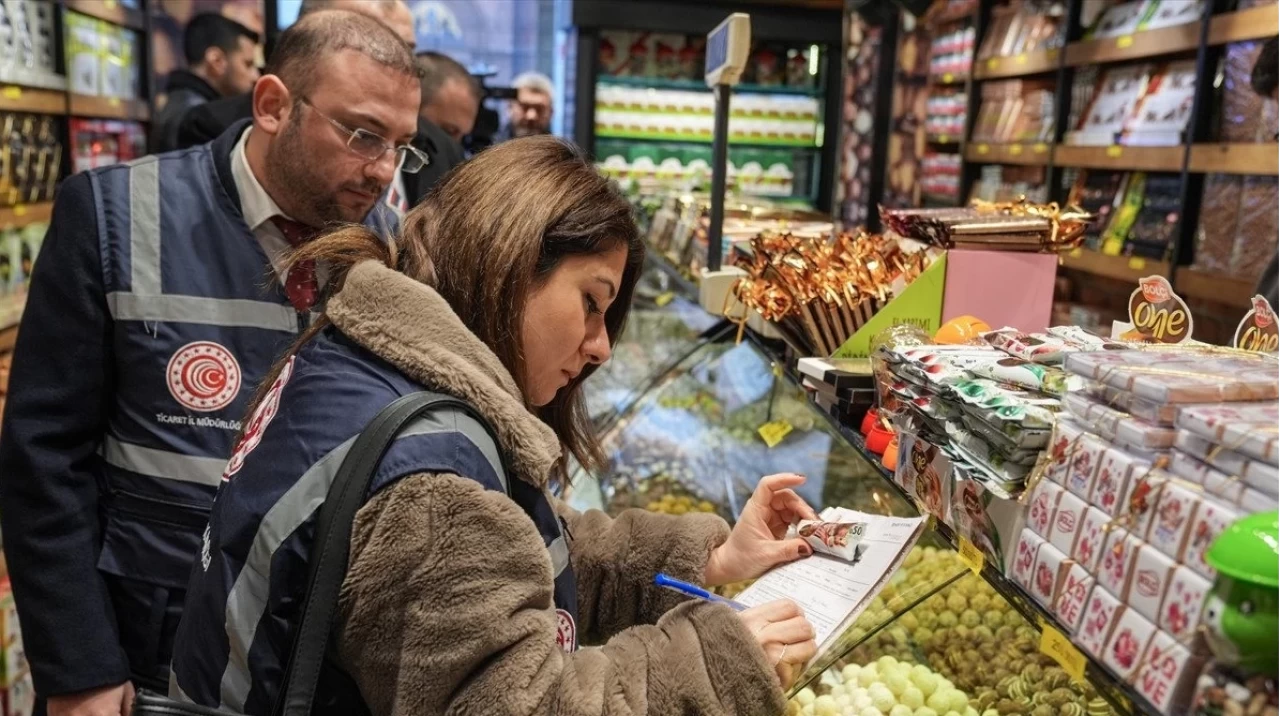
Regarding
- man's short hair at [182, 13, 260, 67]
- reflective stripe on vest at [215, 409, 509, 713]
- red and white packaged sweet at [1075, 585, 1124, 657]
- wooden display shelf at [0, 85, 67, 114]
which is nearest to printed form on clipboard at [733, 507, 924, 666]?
red and white packaged sweet at [1075, 585, 1124, 657]

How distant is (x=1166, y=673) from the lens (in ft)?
2.88

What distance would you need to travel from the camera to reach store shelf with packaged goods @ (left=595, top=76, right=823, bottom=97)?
8070 mm

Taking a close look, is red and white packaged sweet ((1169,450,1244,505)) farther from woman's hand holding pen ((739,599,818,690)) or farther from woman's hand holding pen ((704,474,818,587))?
woman's hand holding pen ((704,474,818,587))

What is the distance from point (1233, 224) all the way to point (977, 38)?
9.53 ft

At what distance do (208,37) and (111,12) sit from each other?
0.53 metres

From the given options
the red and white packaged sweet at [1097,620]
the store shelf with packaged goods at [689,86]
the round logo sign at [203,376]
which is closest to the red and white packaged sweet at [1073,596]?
the red and white packaged sweet at [1097,620]

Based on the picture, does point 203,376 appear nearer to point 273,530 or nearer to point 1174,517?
point 273,530

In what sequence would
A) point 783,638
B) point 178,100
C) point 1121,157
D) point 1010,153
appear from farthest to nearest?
1. point 1010,153
2. point 178,100
3. point 1121,157
4. point 783,638

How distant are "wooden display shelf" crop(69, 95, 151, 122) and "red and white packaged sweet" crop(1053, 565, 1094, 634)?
4.82 metres

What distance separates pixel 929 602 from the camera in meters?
2.03

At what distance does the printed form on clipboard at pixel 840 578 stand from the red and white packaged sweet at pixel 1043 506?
0.32 meters

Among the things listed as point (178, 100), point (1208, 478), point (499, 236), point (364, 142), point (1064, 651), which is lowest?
point (1064, 651)

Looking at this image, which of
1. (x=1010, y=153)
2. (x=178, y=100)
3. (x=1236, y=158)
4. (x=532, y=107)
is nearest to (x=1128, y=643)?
(x=1236, y=158)

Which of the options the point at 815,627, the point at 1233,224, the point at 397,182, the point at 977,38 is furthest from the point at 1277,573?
the point at 977,38
